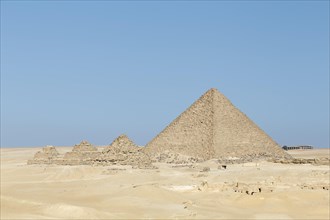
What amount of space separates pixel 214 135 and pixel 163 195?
83.6 feet

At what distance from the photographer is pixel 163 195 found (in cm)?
2341

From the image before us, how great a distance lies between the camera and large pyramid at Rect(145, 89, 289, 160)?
1911 inches

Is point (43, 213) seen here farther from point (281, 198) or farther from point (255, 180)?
point (255, 180)

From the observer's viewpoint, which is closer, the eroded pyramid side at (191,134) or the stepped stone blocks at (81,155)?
the stepped stone blocks at (81,155)

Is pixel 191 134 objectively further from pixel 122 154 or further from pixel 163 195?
pixel 163 195

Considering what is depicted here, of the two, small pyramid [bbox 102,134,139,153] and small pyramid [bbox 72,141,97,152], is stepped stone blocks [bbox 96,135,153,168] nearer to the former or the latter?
small pyramid [bbox 102,134,139,153]

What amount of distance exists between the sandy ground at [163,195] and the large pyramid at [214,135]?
11138mm

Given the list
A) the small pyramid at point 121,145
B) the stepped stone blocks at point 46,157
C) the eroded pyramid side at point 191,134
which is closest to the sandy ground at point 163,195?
the small pyramid at point 121,145

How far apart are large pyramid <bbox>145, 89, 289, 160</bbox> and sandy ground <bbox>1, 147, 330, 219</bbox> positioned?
11138mm

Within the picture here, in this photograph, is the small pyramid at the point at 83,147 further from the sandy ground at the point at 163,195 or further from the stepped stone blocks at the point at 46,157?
the sandy ground at the point at 163,195

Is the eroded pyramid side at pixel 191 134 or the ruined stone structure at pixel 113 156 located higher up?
the eroded pyramid side at pixel 191 134

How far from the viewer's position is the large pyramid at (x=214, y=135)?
4853cm

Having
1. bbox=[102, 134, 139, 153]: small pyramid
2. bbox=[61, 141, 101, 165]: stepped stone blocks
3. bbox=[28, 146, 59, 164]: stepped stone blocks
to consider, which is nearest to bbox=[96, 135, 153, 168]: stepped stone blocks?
bbox=[102, 134, 139, 153]: small pyramid

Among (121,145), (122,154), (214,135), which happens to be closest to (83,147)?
(121,145)
